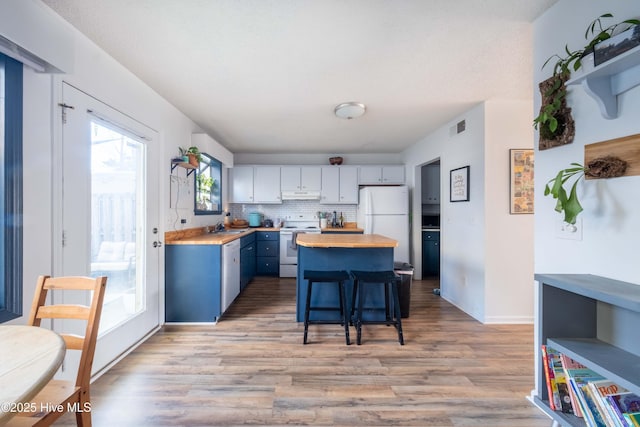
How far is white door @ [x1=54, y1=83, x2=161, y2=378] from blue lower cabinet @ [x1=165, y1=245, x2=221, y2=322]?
138mm

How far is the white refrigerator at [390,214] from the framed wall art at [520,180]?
1.84 m

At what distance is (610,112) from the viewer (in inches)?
47.4

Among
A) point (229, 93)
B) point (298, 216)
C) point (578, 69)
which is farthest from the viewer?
point (298, 216)

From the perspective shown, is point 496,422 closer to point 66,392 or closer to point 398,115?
point 66,392

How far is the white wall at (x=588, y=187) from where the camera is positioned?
117cm

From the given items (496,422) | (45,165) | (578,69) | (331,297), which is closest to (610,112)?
(578,69)

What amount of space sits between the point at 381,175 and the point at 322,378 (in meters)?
3.98

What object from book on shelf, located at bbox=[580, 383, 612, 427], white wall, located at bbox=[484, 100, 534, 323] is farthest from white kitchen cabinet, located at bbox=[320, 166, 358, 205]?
book on shelf, located at bbox=[580, 383, 612, 427]

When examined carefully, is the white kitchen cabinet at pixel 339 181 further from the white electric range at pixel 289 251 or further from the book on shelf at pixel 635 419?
the book on shelf at pixel 635 419

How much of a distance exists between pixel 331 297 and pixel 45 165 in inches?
97.7

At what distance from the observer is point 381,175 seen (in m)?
5.14

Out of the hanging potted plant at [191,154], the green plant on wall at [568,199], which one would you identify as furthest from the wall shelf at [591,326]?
the hanging potted plant at [191,154]

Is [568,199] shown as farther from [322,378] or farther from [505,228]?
[322,378]

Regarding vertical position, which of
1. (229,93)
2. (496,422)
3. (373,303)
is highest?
(229,93)
